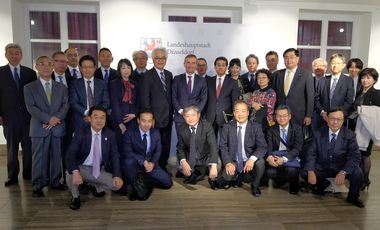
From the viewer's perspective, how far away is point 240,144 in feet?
11.6

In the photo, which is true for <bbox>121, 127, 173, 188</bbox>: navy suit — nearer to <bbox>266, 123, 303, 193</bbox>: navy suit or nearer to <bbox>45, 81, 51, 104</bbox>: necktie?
<bbox>45, 81, 51, 104</bbox>: necktie

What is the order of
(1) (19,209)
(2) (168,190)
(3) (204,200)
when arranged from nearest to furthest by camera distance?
(1) (19,209) → (3) (204,200) → (2) (168,190)

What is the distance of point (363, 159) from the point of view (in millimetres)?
3533

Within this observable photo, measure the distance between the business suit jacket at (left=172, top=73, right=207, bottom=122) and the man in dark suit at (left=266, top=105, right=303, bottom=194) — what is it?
882mm

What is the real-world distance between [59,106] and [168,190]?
57.3 inches

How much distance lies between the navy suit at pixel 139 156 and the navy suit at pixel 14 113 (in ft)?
3.82

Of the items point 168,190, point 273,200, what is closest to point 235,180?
point 273,200

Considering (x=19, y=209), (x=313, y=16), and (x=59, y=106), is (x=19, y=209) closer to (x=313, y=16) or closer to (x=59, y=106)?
(x=59, y=106)

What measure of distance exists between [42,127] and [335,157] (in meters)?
3.01

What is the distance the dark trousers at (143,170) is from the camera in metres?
3.31

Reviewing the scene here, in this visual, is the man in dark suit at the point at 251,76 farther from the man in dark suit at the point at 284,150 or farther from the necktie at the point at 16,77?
the necktie at the point at 16,77

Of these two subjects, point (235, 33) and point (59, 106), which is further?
point (235, 33)

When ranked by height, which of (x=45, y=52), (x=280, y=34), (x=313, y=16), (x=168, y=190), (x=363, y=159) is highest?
(x=313, y=16)

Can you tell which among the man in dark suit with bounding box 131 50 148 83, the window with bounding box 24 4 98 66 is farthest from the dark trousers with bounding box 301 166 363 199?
the window with bounding box 24 4 98 66
